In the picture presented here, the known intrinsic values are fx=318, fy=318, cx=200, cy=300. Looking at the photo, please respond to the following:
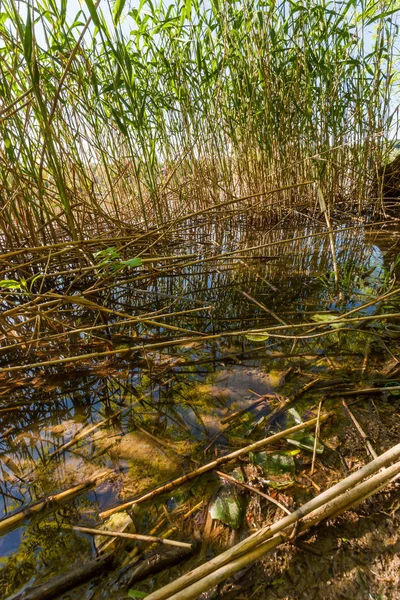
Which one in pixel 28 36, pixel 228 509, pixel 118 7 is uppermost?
pixel 118 7

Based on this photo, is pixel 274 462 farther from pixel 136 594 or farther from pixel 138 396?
pixel 138 396

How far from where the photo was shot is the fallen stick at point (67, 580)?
51 centimetres

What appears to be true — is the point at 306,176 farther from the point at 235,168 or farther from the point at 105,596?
the point at 105,596

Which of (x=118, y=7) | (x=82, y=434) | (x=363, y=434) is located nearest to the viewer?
(x=363, y=434)

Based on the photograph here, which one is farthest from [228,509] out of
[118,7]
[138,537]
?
[118,7]

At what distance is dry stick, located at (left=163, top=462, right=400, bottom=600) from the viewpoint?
0.42 m

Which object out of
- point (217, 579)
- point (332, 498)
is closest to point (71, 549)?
point (217, 579)

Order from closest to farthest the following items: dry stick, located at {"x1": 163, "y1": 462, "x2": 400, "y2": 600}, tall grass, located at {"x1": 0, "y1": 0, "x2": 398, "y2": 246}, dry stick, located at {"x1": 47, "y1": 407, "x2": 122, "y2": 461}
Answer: dry stick, located at {"x1": 163, "y1": 462, "x2": 400, "y2": 600} → dry stick, located at {"x1": 47, "y1": 407, "x2": 122, "y2": 461} → tall grass, located at {"x1": 0, "y1": 0, "x2": 398, "y2": 246}

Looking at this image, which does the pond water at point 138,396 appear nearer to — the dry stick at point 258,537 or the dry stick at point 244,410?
the dry stick at point 244,410

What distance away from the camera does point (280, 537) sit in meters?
0.50

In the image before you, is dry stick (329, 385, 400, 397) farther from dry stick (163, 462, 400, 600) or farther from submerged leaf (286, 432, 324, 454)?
dry stick (163, 462, 400, 600)

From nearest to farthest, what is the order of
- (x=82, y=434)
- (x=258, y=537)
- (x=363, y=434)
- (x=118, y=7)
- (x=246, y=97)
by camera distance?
(x=258, y=537)
(x=363, y=434)
(x=82, y=434)
(x=118, y=7)
(x=246, y=97)

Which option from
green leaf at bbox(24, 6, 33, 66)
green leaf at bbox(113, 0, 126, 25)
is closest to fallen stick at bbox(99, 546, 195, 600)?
green leaf at bbox(24, 6, 33, 66)

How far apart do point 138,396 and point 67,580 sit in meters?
0.50
